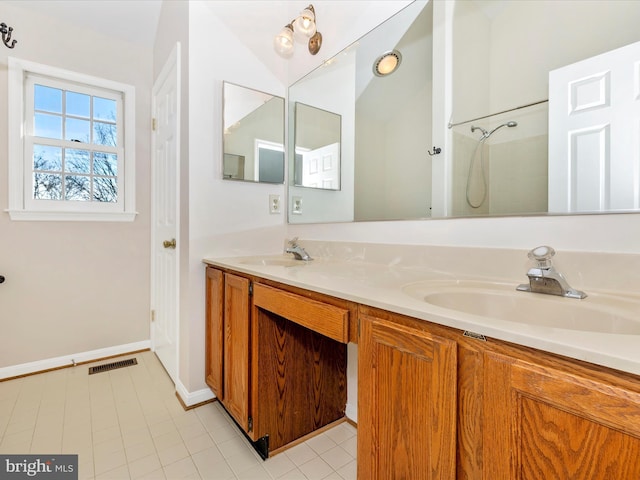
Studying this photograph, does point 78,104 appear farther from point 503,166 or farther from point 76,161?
point 503,166

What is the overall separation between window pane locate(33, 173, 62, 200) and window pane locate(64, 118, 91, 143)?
31 cm

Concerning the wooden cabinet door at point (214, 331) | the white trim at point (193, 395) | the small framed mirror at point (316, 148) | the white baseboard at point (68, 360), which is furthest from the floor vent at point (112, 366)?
the small framed mirror at point (316, 148)

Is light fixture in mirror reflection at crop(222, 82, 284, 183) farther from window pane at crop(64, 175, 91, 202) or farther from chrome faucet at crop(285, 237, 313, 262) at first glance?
window pane at crop(64, 175, 91, 202)

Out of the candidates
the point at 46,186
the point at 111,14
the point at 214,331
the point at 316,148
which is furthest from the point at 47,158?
the point at 316,148

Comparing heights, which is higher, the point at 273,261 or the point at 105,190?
the point at 105,190

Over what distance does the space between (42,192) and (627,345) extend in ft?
9.63

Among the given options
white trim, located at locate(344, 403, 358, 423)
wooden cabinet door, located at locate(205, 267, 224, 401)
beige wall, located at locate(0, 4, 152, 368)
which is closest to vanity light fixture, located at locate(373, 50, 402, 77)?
wooden cabinet door, located at locate(205, 267, 224, 401)

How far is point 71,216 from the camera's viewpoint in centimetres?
215

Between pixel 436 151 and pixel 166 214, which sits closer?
pixel 436 151

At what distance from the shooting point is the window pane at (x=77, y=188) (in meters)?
2.19

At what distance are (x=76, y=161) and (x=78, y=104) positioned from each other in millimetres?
421

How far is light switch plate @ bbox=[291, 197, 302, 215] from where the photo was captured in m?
1.99

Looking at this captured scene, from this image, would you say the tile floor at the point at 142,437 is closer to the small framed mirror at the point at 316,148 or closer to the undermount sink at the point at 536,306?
the undermount sink at the point at 536,306

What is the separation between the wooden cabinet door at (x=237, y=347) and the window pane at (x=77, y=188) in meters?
1.56
